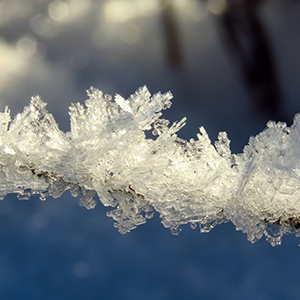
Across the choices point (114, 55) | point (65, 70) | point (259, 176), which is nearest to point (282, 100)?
point (114, 55)

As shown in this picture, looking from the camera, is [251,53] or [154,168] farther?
[251,53]

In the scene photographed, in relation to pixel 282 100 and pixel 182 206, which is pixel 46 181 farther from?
pixel 282 100

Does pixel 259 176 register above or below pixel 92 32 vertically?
below

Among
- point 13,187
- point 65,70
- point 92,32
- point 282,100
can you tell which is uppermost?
point 282,100

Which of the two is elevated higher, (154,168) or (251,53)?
(251,53)

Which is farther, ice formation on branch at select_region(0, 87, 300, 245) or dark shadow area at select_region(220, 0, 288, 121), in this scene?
dark shadow area at select_region(220, 0, 288, 121)

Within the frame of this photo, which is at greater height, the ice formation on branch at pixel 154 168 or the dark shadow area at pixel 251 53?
the dark shadow area at pixel 251 53

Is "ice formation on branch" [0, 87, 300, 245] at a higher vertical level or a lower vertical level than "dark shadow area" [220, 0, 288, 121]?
lower

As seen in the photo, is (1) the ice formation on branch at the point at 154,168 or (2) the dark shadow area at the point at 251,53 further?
(2) the dark shadow area at the point at 251,53
